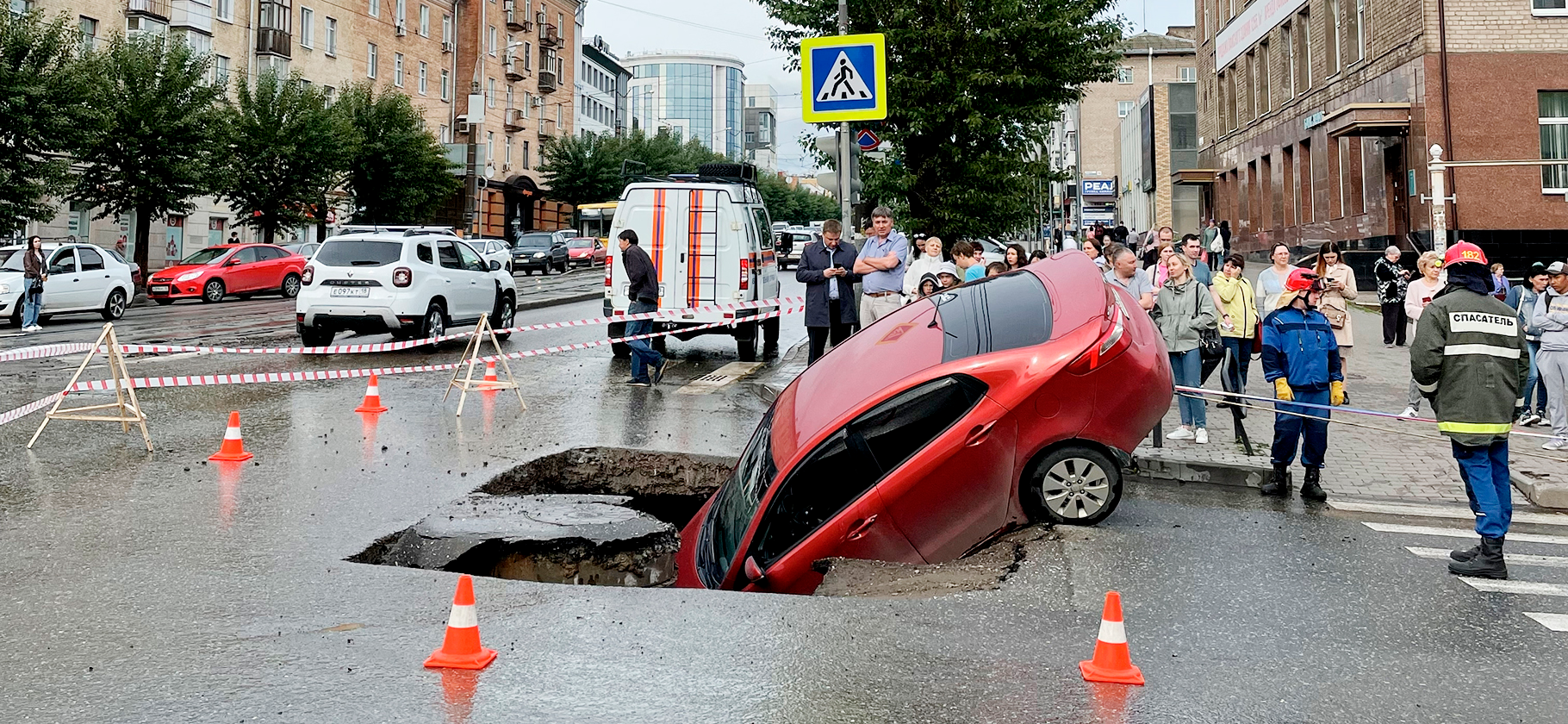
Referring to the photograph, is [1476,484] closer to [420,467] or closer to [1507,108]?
[420,467]

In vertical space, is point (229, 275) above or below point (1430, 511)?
below

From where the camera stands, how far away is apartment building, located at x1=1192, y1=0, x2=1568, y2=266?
23.0 meters

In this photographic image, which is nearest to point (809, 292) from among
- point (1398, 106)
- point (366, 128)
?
point (1398, 106)

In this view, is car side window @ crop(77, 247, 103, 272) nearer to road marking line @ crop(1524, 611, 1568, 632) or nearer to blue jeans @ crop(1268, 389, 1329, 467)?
blue jeans @ crop(1268, 389, 1329, 467)

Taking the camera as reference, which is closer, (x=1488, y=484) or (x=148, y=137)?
(x=1488, y=484)

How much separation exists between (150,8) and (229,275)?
1477cm

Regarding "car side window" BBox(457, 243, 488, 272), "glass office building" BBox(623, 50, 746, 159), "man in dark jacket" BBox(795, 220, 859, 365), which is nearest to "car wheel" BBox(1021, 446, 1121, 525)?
"man in dark jacket" BBox(795, 220, 859, 365)

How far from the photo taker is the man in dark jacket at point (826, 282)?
13188 millimetres

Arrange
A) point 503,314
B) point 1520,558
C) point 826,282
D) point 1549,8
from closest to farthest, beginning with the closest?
1. point 1520,558
2. point 826,282
3. point 503,314
4. point 1549,8

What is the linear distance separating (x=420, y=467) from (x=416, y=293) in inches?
325

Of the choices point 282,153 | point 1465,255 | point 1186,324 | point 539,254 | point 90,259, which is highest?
point 1465,255

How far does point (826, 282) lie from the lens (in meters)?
13.3

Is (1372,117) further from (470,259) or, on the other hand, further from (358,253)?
(358,253)

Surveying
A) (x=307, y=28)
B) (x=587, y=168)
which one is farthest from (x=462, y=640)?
(x=587, y=168)
